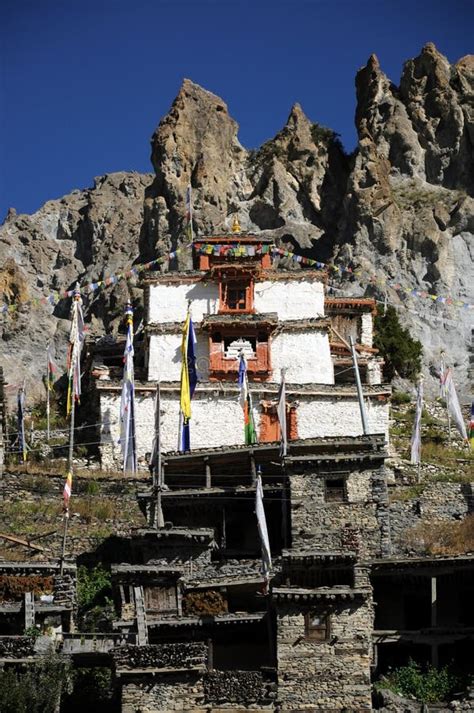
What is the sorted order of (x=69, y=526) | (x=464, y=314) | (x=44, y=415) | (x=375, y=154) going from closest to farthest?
(x=69, y=526)
(x=44, y=415)
(x=464, y=314)
(x=375, y=154)

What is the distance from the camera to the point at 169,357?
6425 cm

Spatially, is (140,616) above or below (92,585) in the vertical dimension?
below

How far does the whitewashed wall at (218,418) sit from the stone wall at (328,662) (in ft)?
70.8

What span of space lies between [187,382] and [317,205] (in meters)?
56.0

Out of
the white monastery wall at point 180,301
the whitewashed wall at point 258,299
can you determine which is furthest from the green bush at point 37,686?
the whitewashed wall at point 258,299

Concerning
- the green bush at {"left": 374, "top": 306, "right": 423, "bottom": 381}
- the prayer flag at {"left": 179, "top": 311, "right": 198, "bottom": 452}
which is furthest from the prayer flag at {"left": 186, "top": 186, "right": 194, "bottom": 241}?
the prayer flag at {"left": 179, "top": 311, "right": 198, "bottom": 452}

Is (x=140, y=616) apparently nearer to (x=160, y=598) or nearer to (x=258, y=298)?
(x=160, y=598)

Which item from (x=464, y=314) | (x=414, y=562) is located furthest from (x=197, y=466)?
(x=464, y=314)

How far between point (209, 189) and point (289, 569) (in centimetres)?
A: 6766

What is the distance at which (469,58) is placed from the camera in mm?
113062

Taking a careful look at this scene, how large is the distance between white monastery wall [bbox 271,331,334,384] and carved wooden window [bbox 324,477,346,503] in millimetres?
20419

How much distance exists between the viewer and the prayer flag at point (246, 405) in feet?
182

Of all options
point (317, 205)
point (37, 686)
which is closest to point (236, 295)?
point (37, 686)

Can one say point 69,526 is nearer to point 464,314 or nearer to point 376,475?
point 376,475
